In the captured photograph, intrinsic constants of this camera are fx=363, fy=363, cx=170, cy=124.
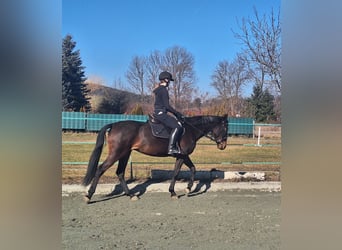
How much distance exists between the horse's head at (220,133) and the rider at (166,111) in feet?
3.45

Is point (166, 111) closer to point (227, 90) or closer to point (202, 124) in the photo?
point (202, 124)

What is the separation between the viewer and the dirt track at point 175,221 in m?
3.77

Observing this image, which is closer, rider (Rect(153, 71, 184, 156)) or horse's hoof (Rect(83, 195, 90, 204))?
horse's hoof (Rect(83, 195, 90, 204))

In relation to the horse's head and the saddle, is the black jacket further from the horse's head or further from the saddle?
the horse's head

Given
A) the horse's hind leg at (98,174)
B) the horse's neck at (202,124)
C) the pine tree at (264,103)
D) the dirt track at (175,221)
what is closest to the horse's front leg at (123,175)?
the dirt track at (175,221)

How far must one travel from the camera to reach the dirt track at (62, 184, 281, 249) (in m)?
3.77

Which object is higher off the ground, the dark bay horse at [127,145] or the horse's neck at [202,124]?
the horse's neck at [202,124]

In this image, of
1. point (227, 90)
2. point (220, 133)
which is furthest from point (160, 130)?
point (227, 90)

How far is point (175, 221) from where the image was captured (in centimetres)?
474

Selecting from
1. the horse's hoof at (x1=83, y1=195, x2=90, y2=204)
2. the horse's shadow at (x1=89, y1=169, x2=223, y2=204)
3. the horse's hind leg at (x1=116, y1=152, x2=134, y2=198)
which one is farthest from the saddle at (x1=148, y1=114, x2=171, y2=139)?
the horse's hoof at (x1=83, y1=195, x2=90, y2=204)

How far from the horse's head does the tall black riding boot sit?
3.48 feet

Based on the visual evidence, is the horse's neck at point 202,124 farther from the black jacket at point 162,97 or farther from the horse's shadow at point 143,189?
the horse's shadow at point 143,189

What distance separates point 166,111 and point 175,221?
211cm
